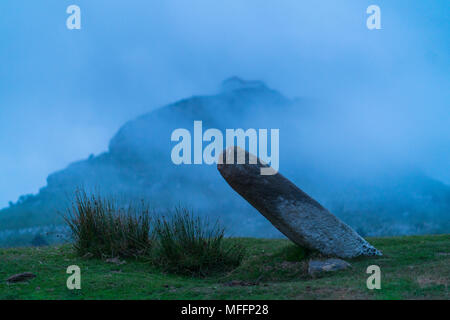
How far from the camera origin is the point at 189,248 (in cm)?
909

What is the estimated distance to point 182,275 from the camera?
877 cm

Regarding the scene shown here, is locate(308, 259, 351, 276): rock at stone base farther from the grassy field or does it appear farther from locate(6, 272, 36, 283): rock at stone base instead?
locate(6, 272, 36, 283): rock at stone base

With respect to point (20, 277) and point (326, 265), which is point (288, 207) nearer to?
point (326, 265)

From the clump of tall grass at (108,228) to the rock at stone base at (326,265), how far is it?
11.5 feet

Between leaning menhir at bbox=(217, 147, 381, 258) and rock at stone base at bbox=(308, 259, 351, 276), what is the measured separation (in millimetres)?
494

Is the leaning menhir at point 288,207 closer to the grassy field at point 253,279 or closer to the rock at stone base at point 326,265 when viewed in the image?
the grassy field at point 253,279

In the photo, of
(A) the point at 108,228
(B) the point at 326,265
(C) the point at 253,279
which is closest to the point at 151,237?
(A) the point at 108,228

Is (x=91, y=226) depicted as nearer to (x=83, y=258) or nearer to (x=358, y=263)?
(x=83, y=258)

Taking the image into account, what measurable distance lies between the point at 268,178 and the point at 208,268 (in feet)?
6.66

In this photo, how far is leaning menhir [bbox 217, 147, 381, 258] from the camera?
338 inches

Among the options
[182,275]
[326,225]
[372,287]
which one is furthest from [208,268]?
[372,287]

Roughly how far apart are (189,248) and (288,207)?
1977 millimetres

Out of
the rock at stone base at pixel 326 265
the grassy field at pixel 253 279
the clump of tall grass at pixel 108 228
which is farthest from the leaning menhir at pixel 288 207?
the clump of tall grass at pixel 108 228
